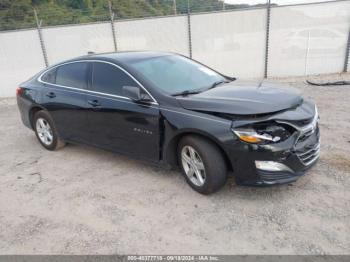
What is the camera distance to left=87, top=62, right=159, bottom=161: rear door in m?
3.74

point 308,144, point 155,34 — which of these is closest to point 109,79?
point 308,144

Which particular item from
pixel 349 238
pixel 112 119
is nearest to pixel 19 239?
pixel 112 119

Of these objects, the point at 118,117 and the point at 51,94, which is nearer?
the point at 118,117

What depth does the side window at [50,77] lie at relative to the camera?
5016mm

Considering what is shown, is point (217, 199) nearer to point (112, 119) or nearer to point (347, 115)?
point (112, 119)

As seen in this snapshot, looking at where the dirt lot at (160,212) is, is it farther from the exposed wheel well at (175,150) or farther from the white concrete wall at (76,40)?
the white concrete wall at (76,40)

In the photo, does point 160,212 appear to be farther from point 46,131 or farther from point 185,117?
point 46,131

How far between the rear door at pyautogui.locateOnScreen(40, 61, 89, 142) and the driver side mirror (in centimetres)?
94

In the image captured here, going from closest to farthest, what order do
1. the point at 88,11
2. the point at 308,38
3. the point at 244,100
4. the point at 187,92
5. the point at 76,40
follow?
the point at 244,100 → the point at 187,92 → the point at 308,38 → the point at 76,40 → the point at 88,11

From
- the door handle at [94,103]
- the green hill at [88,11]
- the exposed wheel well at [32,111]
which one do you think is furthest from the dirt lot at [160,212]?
the green hill at [88,11]

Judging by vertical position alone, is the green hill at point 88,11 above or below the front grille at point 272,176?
above

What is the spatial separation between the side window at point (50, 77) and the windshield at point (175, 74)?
168 cm

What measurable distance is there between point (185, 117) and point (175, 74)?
0.97 m

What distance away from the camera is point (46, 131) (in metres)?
5.29
